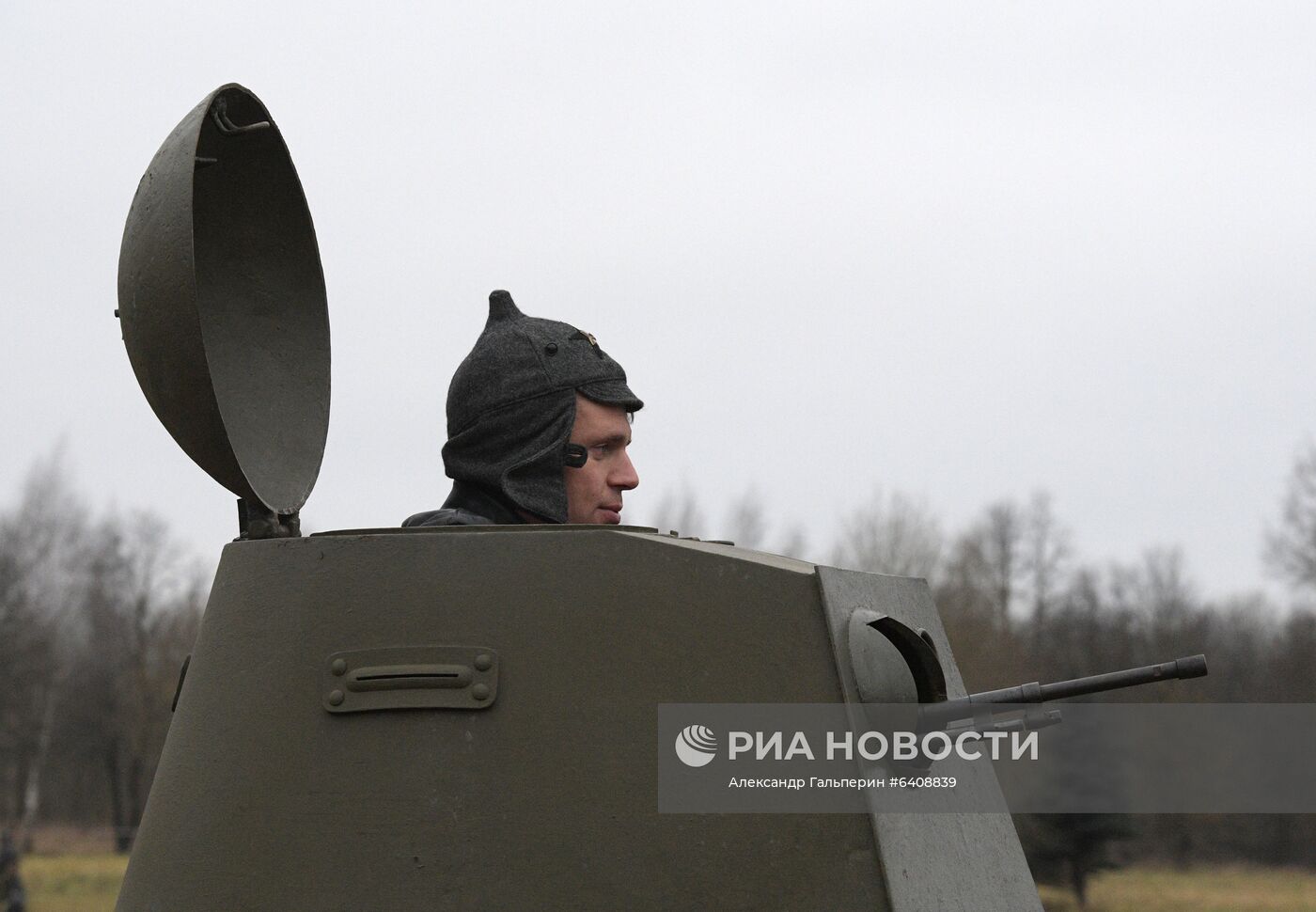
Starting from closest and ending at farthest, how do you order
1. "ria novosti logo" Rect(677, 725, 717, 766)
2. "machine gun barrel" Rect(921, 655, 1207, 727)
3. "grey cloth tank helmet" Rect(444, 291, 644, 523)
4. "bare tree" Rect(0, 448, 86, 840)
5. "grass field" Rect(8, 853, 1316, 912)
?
"ria novosti logo" Rect(677, 725, 717, 766) < "machine gun barrel" Rect(921, 655, 1207, 727) < "grey cloth tank helmet" Rect(444, 291, 644, 523) < "grass field" Rect(8, 853, 1316, 912) < "bare tree" Rect(0, 448, 86, 840)

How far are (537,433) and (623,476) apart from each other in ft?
0.73

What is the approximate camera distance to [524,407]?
3367 millimetres

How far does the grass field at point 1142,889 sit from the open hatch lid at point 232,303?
46.6ft

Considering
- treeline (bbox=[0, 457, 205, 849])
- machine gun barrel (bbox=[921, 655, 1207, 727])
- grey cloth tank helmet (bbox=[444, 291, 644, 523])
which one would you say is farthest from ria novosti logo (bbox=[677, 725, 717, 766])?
treeline (bbox=[0, 457, 205, 849])

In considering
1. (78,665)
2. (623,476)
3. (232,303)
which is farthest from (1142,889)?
(78,665)

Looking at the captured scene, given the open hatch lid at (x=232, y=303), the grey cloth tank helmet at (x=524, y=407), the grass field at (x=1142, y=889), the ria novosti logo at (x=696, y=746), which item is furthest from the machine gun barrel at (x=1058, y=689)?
the grass field at (x=1142, y=889)

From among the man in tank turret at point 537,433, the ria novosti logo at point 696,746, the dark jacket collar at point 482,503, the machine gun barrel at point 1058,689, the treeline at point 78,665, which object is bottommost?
the ria novosti logo at point 696,746

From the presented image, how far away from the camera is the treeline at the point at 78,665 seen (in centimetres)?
3484

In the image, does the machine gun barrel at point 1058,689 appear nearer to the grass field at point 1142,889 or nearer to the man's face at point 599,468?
the man's face at point 599,468

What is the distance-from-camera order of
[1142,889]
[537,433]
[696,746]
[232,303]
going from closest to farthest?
1. [696,746]
2. [232,303]
3. [537,433]
4. [1142,889]

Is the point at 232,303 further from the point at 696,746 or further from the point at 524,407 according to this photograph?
the point at 696,746

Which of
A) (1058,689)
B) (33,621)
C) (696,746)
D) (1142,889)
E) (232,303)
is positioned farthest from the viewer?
(33,621)

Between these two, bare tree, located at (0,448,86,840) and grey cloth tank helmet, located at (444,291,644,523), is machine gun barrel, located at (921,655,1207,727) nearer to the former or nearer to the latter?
grey cloth tank helmet, located at (444,291,644,523)

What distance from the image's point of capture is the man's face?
3379mm
